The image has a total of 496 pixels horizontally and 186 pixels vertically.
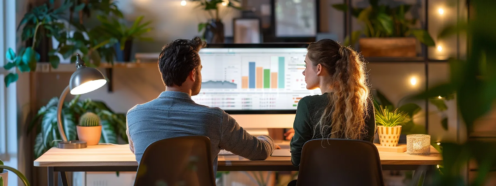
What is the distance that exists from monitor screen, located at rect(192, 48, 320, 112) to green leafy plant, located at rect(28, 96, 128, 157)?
2.63 feet

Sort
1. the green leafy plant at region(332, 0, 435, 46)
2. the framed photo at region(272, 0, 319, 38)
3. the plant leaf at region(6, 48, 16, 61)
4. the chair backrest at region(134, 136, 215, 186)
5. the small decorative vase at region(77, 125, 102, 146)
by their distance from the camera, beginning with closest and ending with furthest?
the chair backrest at region(134, 136, 215, 186) → the small decorative vase at region(77, 125, 102, 146) → the plant leaf at region(6, 48, 16, 61) → the green leafy plant at region(332, 0, 435, 46) → the framed photo at region(272, 0, 319, 38)

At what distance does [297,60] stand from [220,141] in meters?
0.65

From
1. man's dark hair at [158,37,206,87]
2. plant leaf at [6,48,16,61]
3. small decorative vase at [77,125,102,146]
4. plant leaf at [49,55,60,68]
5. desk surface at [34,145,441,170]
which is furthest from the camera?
plant leaf at [49,55,60,68]

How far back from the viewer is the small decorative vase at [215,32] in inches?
109

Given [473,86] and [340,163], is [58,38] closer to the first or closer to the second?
[340,163]

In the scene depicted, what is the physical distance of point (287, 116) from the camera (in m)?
2.08

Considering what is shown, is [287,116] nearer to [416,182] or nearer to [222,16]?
[222,16]

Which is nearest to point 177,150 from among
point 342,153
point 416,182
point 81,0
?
point 342,153

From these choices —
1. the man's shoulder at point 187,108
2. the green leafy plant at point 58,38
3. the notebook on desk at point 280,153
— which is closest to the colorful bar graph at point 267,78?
the notebook on desk at point 280,153

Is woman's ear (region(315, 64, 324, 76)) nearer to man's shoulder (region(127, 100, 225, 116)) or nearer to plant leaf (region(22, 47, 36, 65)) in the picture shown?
man's shoulder (region(127, 100, 225, 116))

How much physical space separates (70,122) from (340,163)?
5.47 ft

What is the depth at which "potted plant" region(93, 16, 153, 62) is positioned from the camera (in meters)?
2.70

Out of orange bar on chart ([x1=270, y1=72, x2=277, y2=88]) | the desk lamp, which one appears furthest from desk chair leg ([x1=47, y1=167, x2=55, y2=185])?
orange bar on chart ([x1=270, y1=72, x2=277, y2=88])

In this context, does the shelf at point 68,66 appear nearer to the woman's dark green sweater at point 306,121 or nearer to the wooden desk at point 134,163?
the wooden desk at point 134,163
